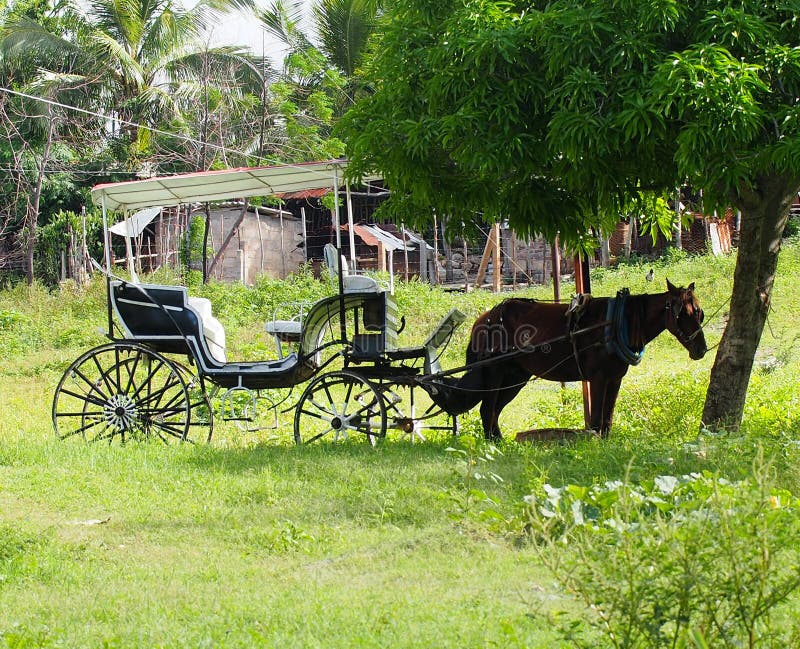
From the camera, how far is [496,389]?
9484 millimetres

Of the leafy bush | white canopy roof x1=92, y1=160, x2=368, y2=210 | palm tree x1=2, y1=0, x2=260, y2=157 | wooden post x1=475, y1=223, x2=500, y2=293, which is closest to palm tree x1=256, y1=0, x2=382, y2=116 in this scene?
palm tree x1=2, y1=0, x2=260, y2=157

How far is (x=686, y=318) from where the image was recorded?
8594 millimetres

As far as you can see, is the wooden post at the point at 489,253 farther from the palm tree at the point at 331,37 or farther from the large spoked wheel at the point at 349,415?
the large spoked wheel at the point at 349,415

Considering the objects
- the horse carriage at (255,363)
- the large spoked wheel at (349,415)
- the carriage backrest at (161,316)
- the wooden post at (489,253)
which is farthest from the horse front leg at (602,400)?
the wooden post at (489,253)

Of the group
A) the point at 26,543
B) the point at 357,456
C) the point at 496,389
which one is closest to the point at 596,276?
the point at 496,389

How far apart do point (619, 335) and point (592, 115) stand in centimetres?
238

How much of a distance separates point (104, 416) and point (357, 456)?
2947 millimetres

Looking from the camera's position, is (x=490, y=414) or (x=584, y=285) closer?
(x=490, y=414)

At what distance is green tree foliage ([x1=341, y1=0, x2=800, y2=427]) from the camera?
671cm

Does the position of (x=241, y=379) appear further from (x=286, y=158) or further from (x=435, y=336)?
(x=286, y=158)

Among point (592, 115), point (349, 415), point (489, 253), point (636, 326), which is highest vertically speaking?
point (592, 115)

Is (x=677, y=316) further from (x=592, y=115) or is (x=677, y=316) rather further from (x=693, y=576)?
(x=693, y=576)

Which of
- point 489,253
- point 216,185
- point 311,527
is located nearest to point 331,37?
point 489,253

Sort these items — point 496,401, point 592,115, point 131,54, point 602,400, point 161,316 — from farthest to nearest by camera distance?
point 131,54 → point 496,401 → point 161,316 → point 602,400 → point 592,115
